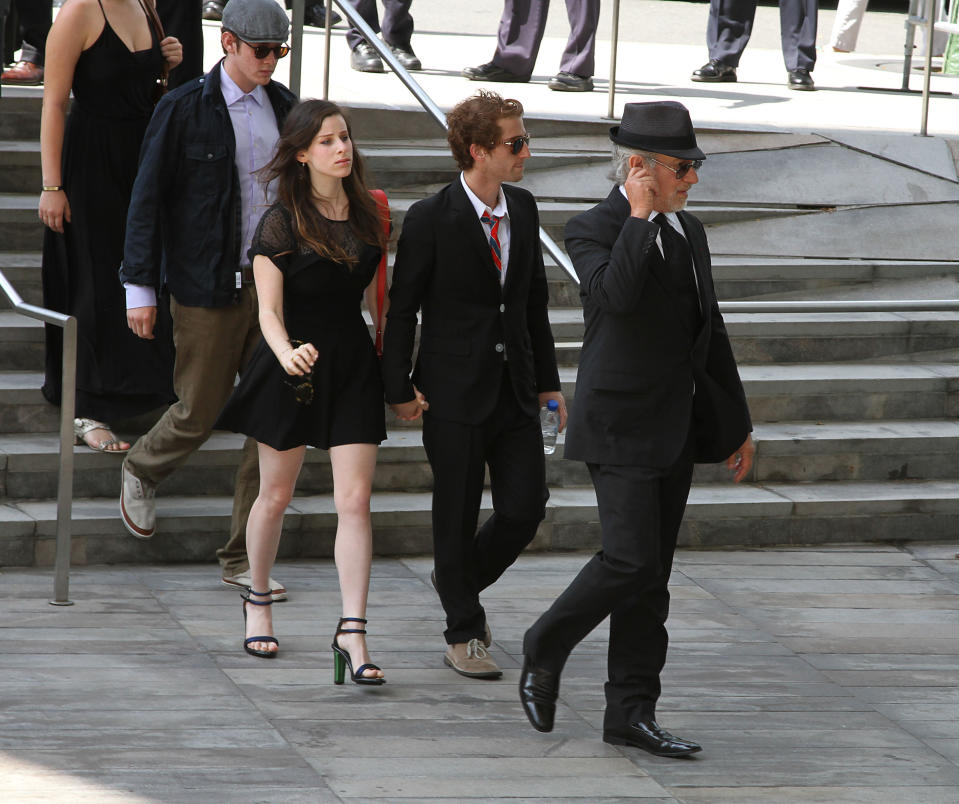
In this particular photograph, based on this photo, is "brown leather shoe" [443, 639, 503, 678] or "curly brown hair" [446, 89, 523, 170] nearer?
"curly brown hair" [446, 89, 523, 170]

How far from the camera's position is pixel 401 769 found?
4184 millimetres

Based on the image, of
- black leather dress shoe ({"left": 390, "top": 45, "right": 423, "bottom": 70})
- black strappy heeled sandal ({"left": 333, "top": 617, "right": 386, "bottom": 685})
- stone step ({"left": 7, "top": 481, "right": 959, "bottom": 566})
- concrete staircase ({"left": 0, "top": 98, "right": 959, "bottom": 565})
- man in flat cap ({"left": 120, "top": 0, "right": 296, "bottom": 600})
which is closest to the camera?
black strappy heeled sandal ({"left": 333, "top": 617, "right": 386, "bottom": 685})

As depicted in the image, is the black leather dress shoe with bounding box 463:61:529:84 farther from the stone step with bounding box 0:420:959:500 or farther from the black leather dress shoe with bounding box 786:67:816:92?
the stone step with bounding box 0:420:959:500

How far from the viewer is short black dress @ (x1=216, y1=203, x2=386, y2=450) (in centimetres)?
480

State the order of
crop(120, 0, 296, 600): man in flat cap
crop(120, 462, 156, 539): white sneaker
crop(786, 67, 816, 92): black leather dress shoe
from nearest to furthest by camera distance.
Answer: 1. crop(120, 0, 296, 600): man in flat cap
2. crop(120, 462, 156, 539): white sneaker
3. crop(786, 67, 816, 92): black leather dress shoe

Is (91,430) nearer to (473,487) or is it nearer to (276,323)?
(276,323)

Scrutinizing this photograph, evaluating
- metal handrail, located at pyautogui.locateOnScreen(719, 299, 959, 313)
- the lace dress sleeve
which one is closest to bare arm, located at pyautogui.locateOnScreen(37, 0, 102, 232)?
the lace dress sleeve

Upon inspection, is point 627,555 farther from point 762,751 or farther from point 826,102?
point 826,102

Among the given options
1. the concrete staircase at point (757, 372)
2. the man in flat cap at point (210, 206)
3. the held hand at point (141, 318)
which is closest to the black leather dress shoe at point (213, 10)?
the concrete staircase at point (757, 372)

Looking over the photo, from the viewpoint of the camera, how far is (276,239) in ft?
15.8

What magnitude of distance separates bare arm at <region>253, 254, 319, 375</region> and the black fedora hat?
110cm

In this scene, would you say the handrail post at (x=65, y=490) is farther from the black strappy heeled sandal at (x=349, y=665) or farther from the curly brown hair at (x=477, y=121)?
the curly brown hair at (x=477, y=121)

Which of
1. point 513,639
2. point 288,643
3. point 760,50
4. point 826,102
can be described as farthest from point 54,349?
point 760,50

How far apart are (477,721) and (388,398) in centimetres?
101
